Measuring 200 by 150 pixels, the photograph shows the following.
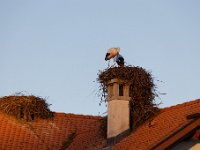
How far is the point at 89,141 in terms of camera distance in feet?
61.4

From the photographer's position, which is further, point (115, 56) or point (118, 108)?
point (115, 56)

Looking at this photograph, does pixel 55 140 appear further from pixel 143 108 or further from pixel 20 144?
pixel 143 108

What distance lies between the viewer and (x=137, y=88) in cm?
1817

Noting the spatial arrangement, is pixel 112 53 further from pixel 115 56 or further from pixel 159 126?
pixel 159 126

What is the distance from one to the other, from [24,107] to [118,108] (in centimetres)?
484

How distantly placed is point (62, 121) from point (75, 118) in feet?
2.20

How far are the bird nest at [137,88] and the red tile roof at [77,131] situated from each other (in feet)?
1.78

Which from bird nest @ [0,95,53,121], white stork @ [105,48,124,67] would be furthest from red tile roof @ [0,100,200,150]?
white stork @ [105,48,124,67]

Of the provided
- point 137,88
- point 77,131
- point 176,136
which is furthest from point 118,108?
point 176,136

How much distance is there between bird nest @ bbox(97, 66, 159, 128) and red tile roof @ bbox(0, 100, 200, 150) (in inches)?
21.3

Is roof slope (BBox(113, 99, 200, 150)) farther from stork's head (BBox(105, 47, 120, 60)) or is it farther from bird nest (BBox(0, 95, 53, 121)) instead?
bird nest (BBox(0, 95, 53, 121))

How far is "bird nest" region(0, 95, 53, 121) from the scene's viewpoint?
2097cm

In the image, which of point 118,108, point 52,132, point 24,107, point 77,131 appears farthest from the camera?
point 24,107

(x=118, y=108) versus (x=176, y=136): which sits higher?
(x=118, y=108)
